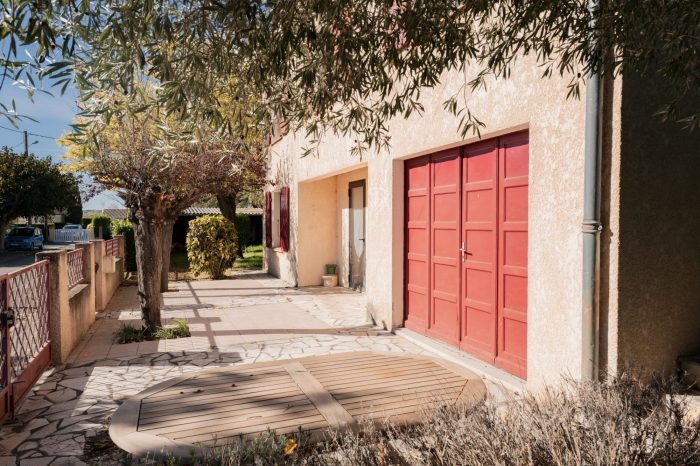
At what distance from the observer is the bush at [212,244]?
44.4 feet

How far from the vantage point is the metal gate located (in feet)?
13.3

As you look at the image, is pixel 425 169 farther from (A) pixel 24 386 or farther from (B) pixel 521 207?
(A) pixel 24 386

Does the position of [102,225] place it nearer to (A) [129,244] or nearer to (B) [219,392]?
(A) [129,244]

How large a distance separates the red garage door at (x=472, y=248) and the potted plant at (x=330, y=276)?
4.94 meters

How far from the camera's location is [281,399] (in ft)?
10.6

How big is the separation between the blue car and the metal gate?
2765cm

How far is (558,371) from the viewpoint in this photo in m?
3.99

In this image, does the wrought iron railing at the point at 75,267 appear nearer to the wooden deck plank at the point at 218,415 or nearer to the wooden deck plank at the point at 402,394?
the wooden deck plank at the point at 218,415

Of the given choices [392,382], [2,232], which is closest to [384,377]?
[392,382]

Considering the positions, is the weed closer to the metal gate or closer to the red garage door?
the metal gate

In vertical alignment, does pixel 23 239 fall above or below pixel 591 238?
below

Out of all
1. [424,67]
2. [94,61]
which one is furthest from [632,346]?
[94,61]

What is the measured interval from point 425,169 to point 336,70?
3349 mm

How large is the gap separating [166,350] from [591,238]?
489 cm
